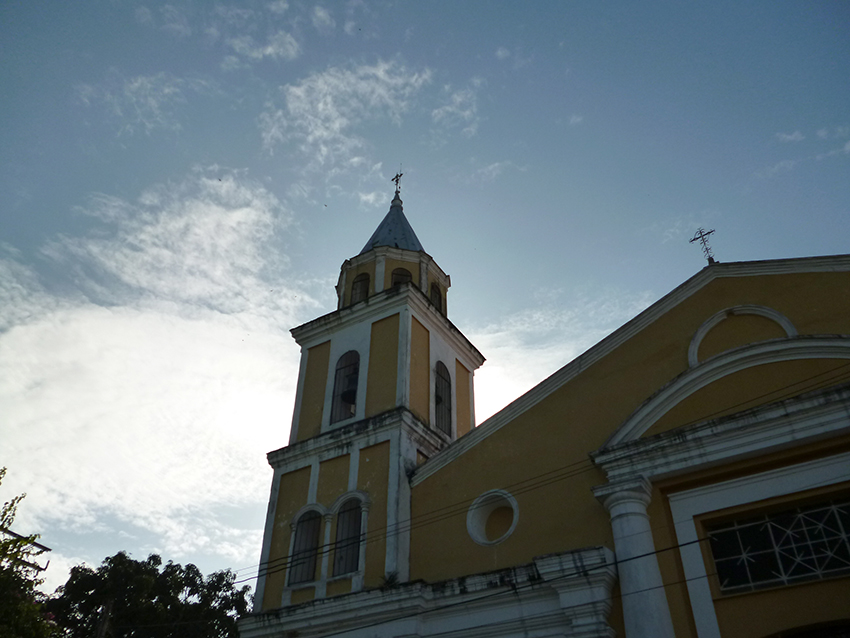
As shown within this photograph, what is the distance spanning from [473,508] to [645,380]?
3.57m

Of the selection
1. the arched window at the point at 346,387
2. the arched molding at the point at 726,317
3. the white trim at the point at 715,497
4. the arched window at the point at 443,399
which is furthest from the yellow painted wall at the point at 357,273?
the white trim at the point at 715,497

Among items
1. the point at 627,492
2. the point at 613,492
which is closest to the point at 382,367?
the point at 613,492

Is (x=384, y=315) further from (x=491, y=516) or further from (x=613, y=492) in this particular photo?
(x=613, y=492)

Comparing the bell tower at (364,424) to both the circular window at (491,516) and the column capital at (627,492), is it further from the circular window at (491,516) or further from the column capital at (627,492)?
the column capital at (627,492)

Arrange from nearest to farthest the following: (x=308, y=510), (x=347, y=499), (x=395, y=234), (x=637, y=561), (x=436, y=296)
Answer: (x=637, y=561) → (x=347, y=499) → (x=308, y=510) → (x=436, y=296) → (x=395, y=234)

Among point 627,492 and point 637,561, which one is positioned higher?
point 627,492

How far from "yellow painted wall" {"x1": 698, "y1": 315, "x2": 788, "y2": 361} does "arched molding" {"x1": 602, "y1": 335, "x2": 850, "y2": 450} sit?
36 cm

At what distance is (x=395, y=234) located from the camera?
18578 mm

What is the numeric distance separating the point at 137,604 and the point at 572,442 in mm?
18008

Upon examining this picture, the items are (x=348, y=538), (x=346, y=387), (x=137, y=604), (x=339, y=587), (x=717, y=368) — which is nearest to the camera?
(x=717, y=368)

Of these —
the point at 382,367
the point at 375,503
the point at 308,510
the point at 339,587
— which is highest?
the point at 382,367

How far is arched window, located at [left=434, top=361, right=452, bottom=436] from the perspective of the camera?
15406 millimetres

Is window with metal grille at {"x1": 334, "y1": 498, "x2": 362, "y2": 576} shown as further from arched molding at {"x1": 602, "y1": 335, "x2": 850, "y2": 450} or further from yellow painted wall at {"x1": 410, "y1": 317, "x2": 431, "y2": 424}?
arched molding at {"x1": 602, "y1": 335, "x2": 850, "y2": 450}

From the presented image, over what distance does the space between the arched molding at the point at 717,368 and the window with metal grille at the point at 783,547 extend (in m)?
1.82
